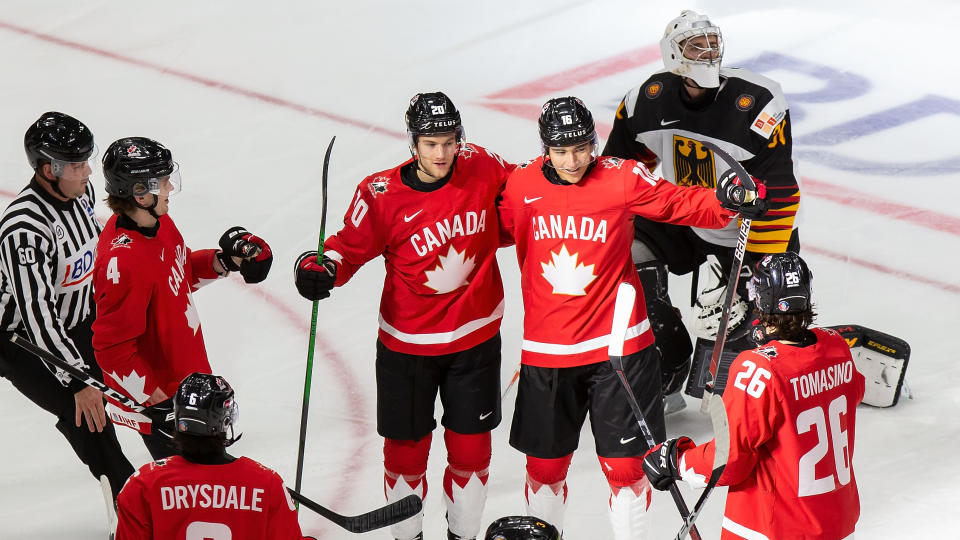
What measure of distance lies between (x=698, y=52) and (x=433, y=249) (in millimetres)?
1290

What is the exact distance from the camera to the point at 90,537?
13.6 ft

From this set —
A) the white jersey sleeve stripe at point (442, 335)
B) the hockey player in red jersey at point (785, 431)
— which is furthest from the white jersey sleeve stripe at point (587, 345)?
the hockey player in red jersey at point (785, 431)

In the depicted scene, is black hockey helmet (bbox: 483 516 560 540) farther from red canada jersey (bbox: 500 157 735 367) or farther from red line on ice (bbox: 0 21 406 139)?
red line on ice (bbox: 0 21 406 139)

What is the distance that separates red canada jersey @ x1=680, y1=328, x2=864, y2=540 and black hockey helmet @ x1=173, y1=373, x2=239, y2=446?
107cm

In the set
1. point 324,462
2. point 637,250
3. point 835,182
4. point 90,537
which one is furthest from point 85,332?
point 835,182

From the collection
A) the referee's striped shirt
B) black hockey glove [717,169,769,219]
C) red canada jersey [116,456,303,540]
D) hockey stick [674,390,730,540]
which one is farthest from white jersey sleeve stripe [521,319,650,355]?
the referee's striped shirt

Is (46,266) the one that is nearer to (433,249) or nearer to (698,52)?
(433,249)

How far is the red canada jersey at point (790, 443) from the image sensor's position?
111 inches

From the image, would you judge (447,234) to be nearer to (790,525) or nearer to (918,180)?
(790,525)

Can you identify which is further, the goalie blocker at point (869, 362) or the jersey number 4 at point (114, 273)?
the goalie blocker at point (869, 362)

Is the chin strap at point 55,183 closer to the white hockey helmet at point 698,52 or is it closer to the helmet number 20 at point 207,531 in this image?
the helmet number 20 at point 207,531

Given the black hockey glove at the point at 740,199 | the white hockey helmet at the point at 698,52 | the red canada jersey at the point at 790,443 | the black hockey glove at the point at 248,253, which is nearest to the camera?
the red canada jersey at the point at 790,443

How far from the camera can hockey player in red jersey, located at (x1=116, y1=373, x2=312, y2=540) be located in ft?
8.50

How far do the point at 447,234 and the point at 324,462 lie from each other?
1.24 m
